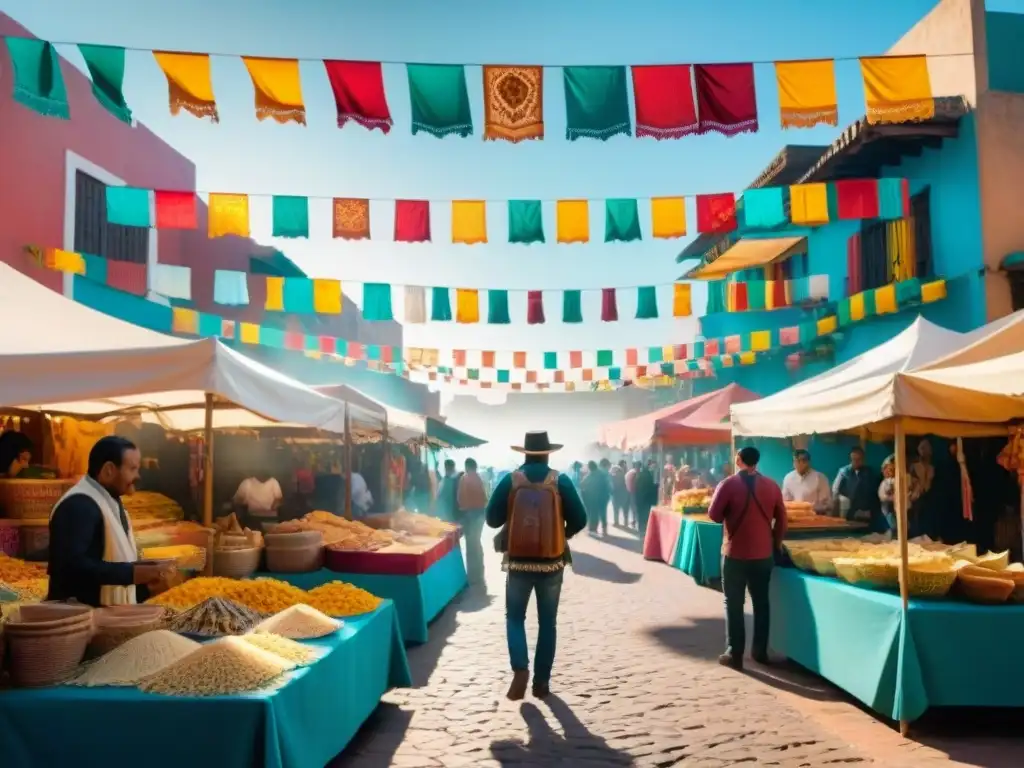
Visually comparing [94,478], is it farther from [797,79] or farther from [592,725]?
Answer: [797,79]

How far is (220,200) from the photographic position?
12484mm

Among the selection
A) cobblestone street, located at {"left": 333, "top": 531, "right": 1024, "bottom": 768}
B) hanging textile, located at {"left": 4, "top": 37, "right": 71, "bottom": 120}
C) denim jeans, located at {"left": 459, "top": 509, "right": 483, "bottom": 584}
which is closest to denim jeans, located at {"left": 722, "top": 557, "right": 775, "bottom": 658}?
cobblestone street, located at {"left": 333, "top": 531, "right": 1024, "bottom": 768}

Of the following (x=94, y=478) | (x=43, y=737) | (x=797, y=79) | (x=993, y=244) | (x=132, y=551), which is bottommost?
(x=43, y=737)

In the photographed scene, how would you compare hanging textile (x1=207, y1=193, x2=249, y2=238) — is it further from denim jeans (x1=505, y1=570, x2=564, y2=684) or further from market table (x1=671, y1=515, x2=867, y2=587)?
denim jeans (x1=505, y1=570, x2=564, y2=684)

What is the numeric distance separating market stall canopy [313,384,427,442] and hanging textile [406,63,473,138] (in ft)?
10.6

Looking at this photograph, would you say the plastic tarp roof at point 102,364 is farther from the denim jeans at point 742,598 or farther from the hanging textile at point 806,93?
the hanging textile at point 806,93

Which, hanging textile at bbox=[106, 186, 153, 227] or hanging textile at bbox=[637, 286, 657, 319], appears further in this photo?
hanging textile at bbox=[637, 286, 657, 319]

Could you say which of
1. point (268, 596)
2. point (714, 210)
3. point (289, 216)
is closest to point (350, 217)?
point (289, 216)

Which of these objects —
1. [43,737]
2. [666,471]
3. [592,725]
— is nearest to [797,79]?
[592,725]

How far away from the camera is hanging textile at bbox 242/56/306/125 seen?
8.86 metres

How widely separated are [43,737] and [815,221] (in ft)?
38.6

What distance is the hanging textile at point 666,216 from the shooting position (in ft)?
41.5

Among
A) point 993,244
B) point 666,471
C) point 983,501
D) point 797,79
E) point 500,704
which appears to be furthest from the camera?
point 666,471

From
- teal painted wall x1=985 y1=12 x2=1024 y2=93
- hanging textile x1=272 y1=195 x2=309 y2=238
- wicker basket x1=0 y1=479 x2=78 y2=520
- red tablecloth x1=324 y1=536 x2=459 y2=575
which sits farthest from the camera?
teal painted wall x1=985 y1=12 x2=1024 y2=93
